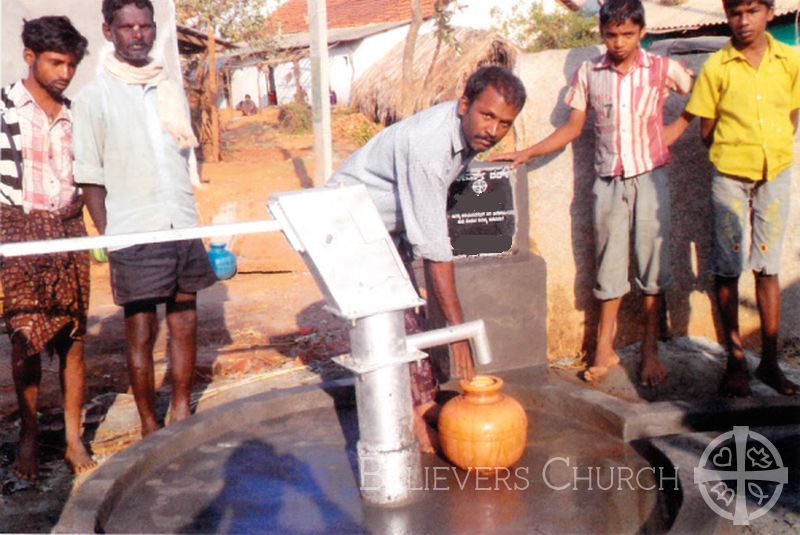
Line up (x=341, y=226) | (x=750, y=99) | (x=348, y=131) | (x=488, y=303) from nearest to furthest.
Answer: (x=341, y=226) → (x=750, y=99) → (x=488, y=303) → (x=348, y=131)

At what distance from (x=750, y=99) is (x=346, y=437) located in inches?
88.9

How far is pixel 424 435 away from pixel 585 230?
6.22ft

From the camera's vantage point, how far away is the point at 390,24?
2488 cm

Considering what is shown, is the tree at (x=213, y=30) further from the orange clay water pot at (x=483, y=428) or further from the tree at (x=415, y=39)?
the orange clay water pot at (x=483, y=428)

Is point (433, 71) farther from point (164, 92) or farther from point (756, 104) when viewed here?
point (164, 92)

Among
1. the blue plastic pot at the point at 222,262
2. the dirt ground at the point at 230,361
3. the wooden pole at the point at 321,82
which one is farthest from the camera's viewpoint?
the wooden pole at the point at 321,82

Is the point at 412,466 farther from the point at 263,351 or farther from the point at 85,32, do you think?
the point at 85,32

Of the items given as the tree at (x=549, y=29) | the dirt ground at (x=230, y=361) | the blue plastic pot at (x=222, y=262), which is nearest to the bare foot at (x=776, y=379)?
the dirt ground at (x=230, y=361)

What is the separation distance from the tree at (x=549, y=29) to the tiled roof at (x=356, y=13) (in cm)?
380

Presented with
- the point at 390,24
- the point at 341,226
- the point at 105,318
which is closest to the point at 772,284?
the point at 341,226

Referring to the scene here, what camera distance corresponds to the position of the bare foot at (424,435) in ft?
Answer: 10.1

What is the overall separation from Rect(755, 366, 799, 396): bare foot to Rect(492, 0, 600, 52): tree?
585 inches

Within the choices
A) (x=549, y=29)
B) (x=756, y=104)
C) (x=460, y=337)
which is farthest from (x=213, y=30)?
(x=460, y=337)

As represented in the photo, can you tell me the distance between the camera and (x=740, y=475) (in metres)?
2.60
